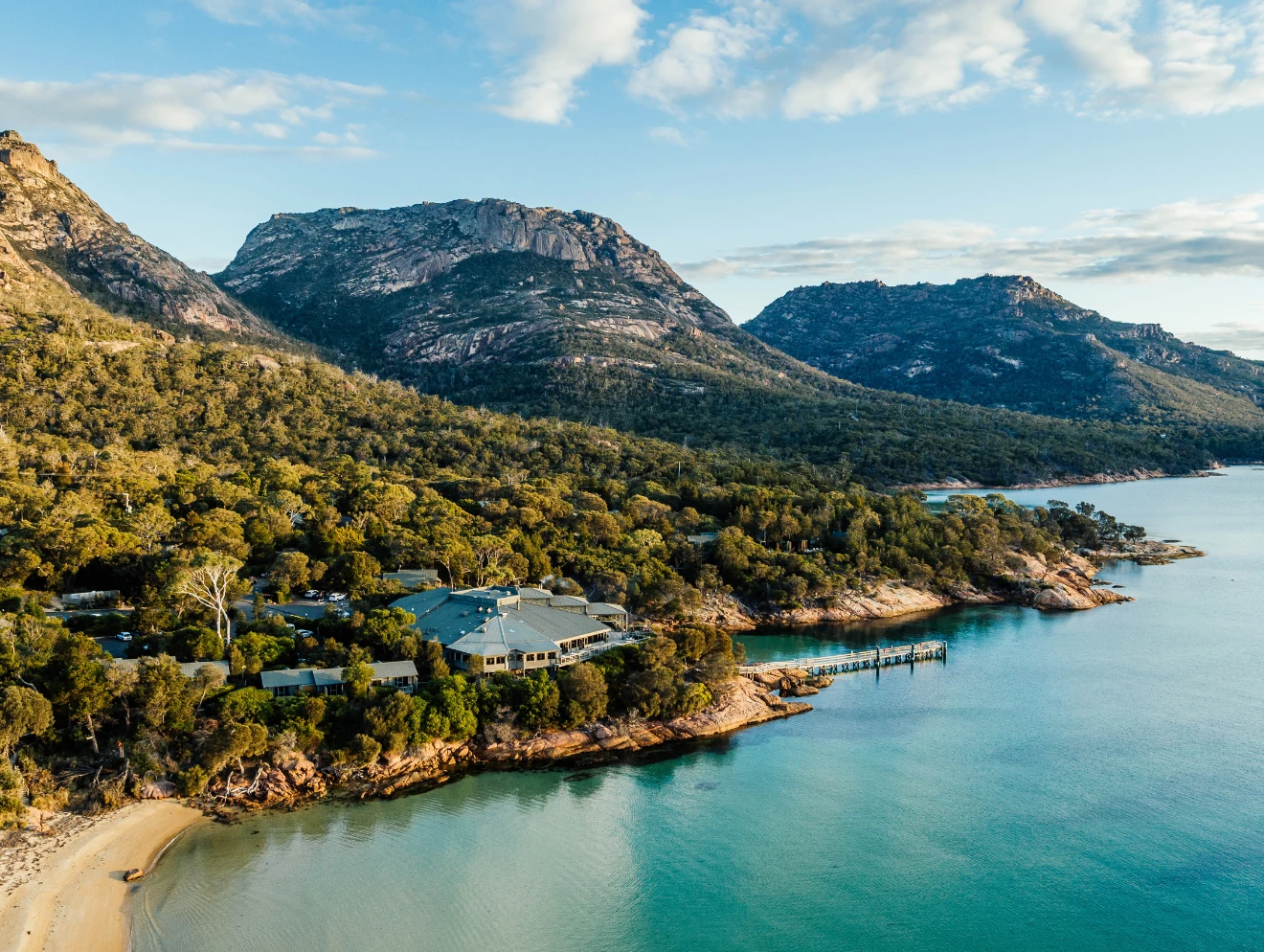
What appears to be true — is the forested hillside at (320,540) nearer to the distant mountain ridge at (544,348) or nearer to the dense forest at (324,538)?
the dense forest at (324,538)

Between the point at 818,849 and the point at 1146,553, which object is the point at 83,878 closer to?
the point at 818,849

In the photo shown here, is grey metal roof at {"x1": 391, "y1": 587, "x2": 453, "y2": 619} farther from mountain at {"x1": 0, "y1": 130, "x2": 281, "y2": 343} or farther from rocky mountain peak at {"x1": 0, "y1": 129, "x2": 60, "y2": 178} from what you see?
rocky mountain peak at {"x1": 0, "y1": 129, "x2": 60, "y2": 178}

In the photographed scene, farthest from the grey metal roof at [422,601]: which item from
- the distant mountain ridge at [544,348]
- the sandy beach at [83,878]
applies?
the distant mountain ridge at [544,348]

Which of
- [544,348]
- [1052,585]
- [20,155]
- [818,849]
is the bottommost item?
[818,849]

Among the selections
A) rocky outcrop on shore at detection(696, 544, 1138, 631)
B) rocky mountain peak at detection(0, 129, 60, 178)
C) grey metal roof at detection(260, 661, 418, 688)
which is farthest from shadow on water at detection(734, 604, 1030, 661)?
rocky mountain peak at detection(0, 129, 60, 178)

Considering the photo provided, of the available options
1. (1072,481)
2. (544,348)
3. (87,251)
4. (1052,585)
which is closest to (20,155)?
(87,251)

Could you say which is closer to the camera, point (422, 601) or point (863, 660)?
point (422, 601)

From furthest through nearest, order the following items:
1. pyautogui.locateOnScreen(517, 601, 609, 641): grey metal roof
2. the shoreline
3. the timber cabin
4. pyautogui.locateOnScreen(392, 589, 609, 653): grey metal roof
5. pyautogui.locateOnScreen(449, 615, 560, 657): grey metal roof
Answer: the shoreline
pyautogui.locateOnScreen(517, 601, 609, 641): grey metal roof
pyautogui.locateOnScreen(392, 589, 609, 653): grey metal roof
the timber cabin
pyautogui.locateOnScreen(449, 615, 560, 657): grey metal roof
